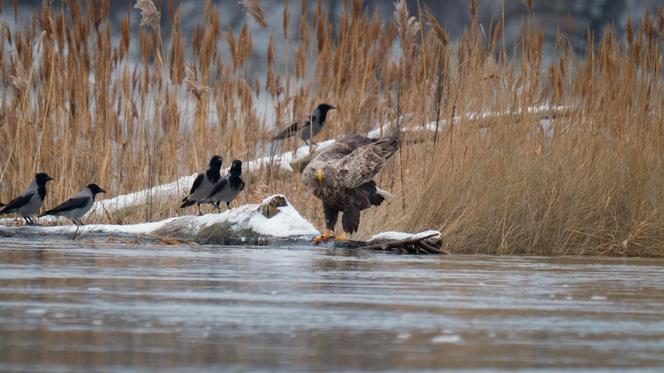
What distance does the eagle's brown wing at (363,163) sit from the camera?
9719 millimetres

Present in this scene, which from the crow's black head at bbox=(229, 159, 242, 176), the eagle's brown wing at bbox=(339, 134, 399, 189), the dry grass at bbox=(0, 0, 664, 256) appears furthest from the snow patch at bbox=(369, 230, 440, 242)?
the crow's black head at bbox=(229, 159, 242, 176)

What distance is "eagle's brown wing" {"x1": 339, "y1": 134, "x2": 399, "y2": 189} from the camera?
9.72m

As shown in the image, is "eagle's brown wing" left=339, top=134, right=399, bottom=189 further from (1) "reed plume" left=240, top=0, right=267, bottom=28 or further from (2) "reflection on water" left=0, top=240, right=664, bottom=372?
(1) "reed plume" left=240, top=0, right=267, bottom=28

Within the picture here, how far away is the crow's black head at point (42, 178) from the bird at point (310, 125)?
208cm

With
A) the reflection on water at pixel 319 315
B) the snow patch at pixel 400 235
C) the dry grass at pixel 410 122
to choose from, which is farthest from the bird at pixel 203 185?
the reflection on water at pixel 319 315

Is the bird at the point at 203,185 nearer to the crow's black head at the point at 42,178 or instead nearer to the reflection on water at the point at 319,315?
the crow's black head at the point at 42,178

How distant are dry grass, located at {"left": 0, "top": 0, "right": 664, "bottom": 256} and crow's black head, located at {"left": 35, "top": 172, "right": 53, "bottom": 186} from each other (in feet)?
1.93

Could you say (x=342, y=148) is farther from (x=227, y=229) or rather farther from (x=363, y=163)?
(x=227, y=229)

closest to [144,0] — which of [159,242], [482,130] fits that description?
[159,242]

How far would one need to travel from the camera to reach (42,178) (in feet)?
38.3

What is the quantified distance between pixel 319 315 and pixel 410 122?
726cm

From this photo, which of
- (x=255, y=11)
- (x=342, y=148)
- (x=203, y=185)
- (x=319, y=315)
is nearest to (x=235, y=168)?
(x=203, y=185)

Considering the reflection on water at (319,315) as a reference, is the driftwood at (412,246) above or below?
above

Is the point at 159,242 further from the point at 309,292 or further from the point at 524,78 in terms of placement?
the point at 309,292
